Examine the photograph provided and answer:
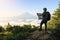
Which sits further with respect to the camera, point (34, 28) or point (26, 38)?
point (34, 28)

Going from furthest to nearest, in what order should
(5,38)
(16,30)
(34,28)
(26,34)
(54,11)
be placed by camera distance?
(54,11)
(34,28)
(16,30)
(26,34)
(5,38)

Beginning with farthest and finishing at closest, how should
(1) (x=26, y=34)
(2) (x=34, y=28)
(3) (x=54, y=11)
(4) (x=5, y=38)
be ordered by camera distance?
(3) (x=54, y=11), (2) (x=34, y=28), (1) (x=26, y=34), (4) (x=5, y=38)

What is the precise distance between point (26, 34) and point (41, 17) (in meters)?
1.67

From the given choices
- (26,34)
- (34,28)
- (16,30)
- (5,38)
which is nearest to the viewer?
(5,38)

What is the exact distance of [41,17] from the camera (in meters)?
17.3

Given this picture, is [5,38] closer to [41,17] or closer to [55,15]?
[41,17]

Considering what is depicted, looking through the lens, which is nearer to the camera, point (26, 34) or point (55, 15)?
point (26, 34)

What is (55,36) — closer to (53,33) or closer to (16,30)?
(53,33)

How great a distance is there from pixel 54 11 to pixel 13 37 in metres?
17.5

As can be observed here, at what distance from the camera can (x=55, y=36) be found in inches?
658

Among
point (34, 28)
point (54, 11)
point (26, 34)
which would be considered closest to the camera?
point (26, 34)

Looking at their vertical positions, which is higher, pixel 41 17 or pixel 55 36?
pixel 41 17

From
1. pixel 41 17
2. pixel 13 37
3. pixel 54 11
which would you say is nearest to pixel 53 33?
pixel 41 17

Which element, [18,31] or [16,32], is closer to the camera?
[16,32]
